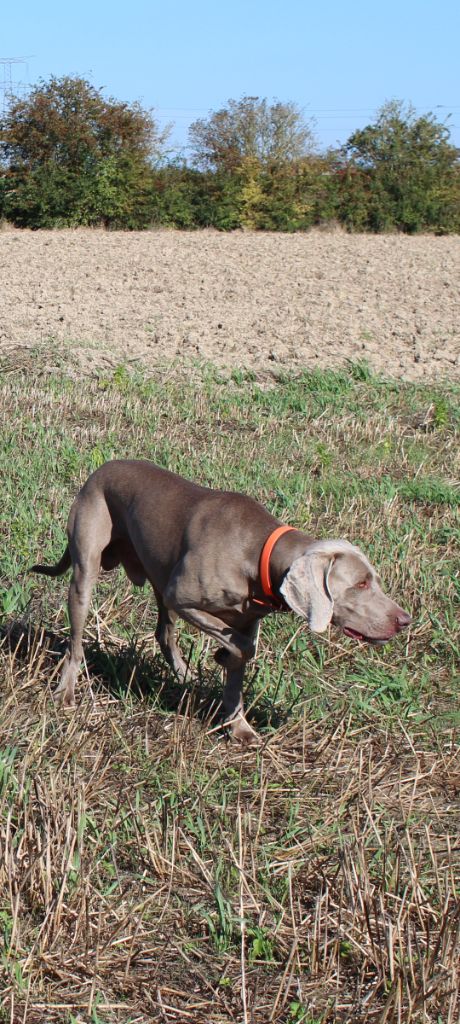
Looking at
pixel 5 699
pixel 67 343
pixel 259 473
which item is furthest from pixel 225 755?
pixel 67 343

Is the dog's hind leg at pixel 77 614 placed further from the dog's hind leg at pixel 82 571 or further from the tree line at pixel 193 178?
the tree line at pixel 193 178

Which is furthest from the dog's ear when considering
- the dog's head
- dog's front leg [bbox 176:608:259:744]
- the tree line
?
the tree line

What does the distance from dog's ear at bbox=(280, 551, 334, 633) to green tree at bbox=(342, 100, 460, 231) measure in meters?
29.9

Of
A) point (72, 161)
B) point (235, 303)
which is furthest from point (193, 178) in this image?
point (235, 303)

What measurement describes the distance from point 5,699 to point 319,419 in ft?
19.5

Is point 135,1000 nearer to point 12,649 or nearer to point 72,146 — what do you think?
point 12,649

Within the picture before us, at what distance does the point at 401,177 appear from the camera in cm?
3378

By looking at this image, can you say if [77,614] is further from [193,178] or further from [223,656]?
[193,178]

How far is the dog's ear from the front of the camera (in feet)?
14.4

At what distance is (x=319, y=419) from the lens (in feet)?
33.9

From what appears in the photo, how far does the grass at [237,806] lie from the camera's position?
340 centimetres

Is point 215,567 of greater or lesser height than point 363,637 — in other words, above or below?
above

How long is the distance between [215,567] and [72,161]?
29166 mm

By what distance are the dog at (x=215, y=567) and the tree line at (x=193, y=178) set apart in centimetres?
2693
